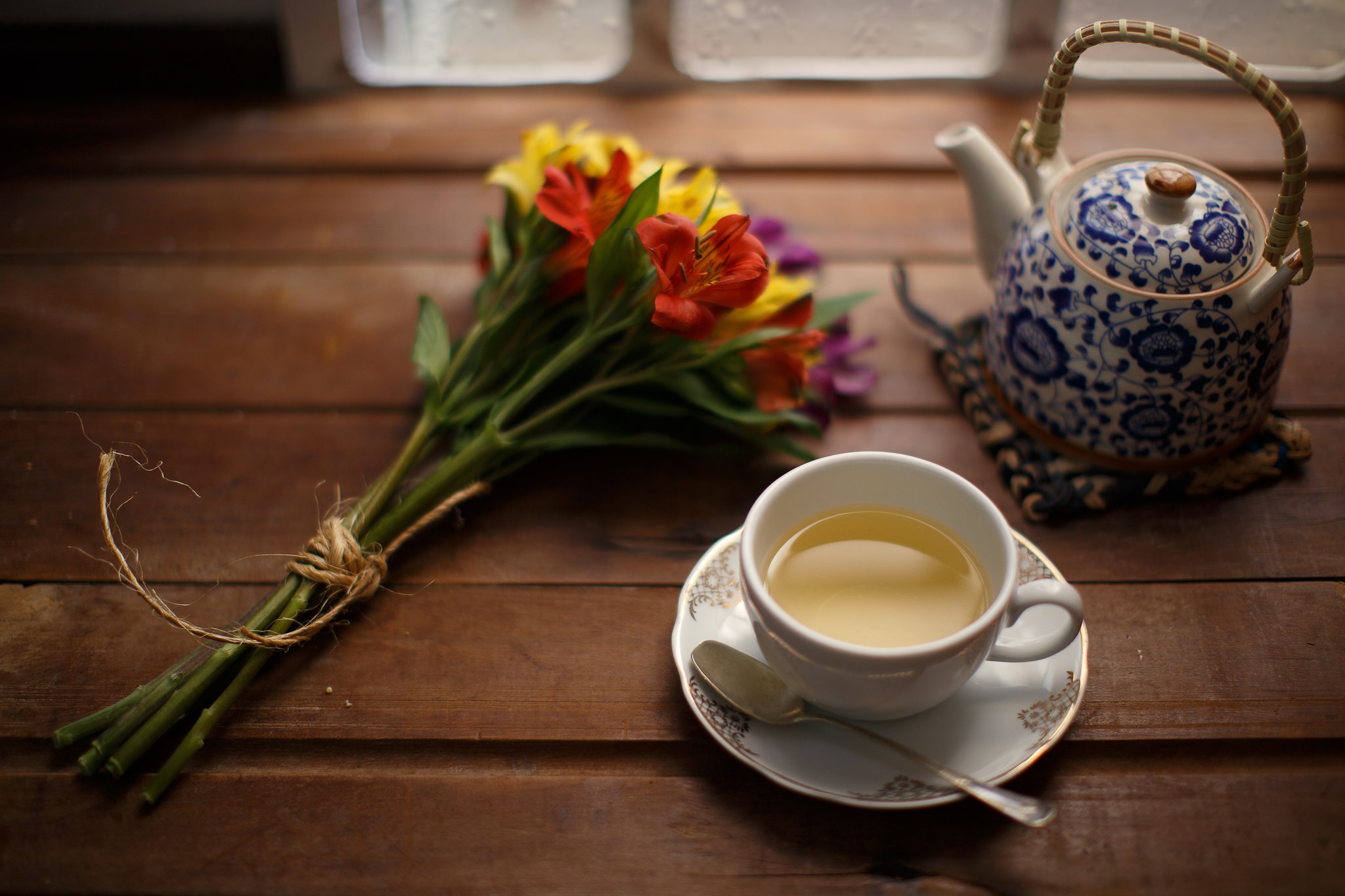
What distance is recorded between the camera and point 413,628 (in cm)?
67

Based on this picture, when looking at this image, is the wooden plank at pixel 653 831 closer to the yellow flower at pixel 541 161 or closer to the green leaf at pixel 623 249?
the green leaf at pixel 623 249

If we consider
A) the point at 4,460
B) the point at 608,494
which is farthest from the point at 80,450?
the point at 608,494

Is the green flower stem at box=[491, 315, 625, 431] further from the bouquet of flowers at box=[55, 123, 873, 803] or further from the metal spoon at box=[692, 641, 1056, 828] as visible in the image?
the metal spoon at box=[692, 641, 1056, 828]

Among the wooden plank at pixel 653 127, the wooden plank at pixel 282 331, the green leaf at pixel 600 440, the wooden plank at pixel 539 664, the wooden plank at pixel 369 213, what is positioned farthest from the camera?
the wooden plank at pixel 653 127

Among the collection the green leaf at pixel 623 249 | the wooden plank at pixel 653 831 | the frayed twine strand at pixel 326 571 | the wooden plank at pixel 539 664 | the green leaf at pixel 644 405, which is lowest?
the wooden plank at pixel 653 831

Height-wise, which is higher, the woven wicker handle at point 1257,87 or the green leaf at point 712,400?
the woven wicker handle at point 1257,87

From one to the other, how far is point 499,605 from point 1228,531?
0.54m

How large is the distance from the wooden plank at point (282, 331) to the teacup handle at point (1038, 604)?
0.99 feet

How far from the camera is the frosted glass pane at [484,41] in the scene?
114 cm

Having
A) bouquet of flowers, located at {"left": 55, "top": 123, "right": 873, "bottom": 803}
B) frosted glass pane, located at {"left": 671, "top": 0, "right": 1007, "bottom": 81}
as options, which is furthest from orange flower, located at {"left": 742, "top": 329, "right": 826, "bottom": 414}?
frosted glass pane, located at {"left": 671, "top": 0, "right": 1007, "bottom": 81}

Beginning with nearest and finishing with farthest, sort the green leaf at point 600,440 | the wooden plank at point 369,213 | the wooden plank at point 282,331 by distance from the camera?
the green leaf at point 600,440 → the wooden plank at point 282,331 → the wooden plank at point 369,213

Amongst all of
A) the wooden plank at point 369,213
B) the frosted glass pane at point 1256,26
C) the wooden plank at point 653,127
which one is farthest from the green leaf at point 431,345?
the frosted glass pane at point 1256,26

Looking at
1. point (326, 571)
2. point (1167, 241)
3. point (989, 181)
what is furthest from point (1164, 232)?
point (326, 571)

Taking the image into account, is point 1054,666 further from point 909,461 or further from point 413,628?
point 413,628
